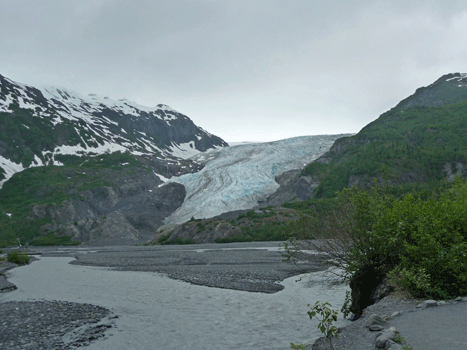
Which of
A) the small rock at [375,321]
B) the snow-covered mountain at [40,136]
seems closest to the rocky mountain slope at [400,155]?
the small rock at [375,321]

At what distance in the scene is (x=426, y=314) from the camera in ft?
26.9

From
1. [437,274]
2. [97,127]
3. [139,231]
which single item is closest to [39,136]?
[97,127]

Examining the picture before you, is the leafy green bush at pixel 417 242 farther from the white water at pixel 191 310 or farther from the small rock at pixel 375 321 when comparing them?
the white water at pixel 191 310

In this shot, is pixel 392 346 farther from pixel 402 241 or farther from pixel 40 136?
pixel 40 136

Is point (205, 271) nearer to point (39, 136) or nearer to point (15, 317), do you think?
point (15, 317)

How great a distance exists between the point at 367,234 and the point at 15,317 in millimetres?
12833

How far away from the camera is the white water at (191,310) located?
10.3 m

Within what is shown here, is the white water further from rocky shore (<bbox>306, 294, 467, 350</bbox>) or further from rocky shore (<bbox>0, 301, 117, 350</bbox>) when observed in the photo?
rocky shore (<bbox>306, 294, 467, 350</bbox>)

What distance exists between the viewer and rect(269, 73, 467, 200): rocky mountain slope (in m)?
77.8

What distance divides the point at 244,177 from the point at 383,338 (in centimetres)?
8884

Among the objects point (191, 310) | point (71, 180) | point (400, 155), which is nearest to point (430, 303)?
point (191, 310)

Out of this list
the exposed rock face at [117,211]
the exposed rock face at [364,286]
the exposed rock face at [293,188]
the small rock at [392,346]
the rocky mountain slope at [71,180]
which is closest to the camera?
the small rock at [392,346]

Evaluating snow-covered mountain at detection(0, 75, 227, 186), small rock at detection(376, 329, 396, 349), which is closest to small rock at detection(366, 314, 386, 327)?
small rock at detection(376, 329, 396, 349)

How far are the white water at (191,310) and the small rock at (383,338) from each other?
8.56 ft
